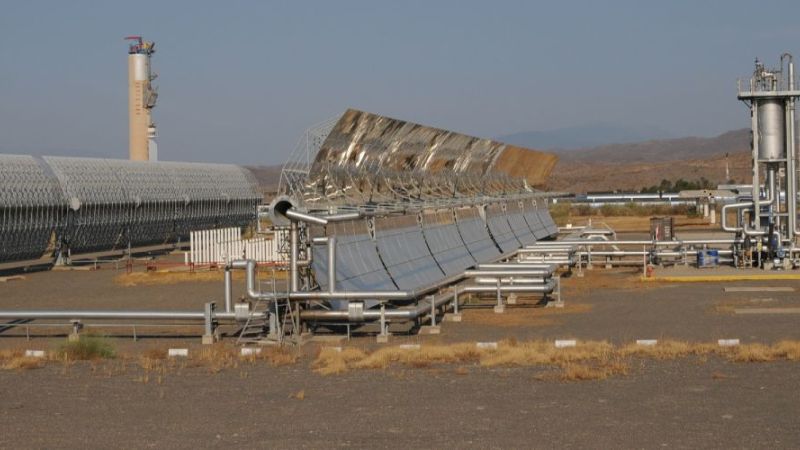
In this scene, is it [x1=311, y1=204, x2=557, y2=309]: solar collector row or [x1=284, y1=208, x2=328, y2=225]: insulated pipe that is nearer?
[x1=284, y1=208, x2=328, y2=225]: insulated pipe

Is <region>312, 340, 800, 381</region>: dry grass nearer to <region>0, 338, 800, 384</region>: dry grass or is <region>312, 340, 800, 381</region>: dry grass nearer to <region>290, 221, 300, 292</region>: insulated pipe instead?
<region>0, 338, 800, 384</region>: dry grass

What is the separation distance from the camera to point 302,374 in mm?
15258

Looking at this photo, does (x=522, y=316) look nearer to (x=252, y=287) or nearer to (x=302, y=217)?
(x=302, y=217)

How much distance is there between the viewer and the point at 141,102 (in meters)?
73.1

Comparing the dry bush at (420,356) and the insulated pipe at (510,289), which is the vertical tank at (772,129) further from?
the dry bush at (420,356)

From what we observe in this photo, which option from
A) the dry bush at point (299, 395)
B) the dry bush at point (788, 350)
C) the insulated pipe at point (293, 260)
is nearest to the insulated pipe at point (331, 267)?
the insulated pipe at point (293, 260)

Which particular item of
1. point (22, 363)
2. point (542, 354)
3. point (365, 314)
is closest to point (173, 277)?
point (365, 314)

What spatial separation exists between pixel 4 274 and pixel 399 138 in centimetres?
1535

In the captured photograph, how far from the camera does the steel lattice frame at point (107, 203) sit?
40031 millimetres

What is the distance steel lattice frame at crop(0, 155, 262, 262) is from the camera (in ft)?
131

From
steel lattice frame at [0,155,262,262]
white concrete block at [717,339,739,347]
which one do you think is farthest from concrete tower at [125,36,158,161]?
white concrete block at [717,339,739,347]

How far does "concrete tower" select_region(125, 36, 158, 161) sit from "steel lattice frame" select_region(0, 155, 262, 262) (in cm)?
879

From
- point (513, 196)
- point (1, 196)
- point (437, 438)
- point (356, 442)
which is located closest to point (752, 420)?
point (437, 438)

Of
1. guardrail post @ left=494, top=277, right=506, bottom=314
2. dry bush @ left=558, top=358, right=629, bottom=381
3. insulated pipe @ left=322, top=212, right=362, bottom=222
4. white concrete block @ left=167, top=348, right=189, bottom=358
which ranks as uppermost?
insulated pipe @ left=322, top=212, right=362, bottom=222
